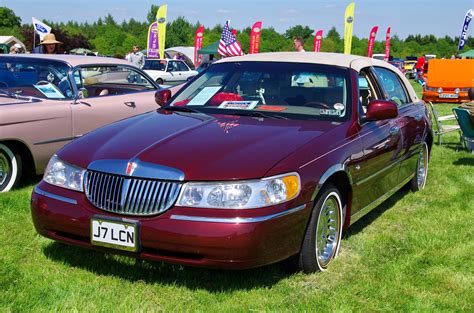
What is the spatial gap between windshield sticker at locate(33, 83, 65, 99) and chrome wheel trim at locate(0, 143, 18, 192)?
782mm

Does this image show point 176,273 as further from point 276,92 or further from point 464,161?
point 464,161

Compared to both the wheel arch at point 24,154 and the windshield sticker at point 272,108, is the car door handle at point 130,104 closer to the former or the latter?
the wheel arch at point 24,154

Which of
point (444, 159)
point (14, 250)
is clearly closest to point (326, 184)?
point (14, 250)

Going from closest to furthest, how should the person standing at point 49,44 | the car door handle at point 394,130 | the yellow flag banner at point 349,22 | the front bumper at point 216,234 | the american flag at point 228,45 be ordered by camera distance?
the front bumper at point 216,234, the car door handle at point 394,130, the person standing at point 49,44, the american flag at point 228,45, the yellow flag banner at point 349,22

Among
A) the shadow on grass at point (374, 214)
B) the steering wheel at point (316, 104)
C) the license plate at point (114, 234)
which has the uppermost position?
→ the steering wheel at point (316, 104)

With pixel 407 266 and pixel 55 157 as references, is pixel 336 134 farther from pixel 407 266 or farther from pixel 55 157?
pixel 55 157

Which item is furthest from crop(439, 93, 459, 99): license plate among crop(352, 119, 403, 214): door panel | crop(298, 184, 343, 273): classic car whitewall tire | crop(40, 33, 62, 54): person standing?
crop(298, 184, 343, 273): classic car whitewall tire

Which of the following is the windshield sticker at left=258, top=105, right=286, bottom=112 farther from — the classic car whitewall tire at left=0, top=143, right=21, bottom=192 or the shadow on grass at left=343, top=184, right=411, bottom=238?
the classic car whitewall tire at left=0, top=143, right=21, bottom=192

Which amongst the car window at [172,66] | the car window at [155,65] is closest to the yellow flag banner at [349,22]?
the car window at [172,66]

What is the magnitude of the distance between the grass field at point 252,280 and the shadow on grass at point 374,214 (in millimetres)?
61

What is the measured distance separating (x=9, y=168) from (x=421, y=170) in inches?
174

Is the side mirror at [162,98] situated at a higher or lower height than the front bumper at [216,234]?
higher

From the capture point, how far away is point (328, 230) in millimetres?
3883

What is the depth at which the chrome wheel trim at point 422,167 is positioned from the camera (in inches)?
243
